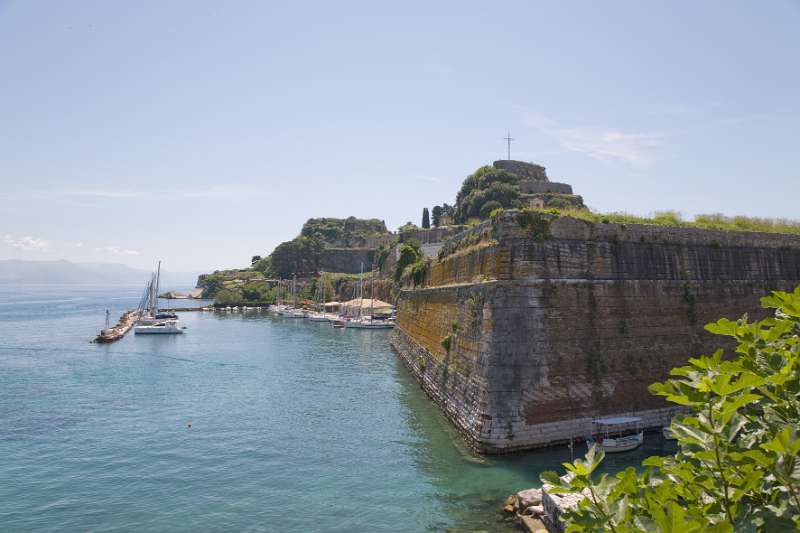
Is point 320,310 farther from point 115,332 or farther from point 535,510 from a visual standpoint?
point 535,510

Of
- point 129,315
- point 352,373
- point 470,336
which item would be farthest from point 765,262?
point 129,315

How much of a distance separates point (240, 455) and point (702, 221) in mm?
23112

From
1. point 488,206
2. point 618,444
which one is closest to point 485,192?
point 488,206

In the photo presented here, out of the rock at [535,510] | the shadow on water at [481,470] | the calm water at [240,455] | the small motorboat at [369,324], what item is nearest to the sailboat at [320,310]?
the small motorboat at [369,324]

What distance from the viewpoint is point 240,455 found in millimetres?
19203

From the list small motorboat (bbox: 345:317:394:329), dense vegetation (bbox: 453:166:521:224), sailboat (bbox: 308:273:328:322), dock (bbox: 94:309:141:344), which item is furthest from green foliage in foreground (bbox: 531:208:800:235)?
sailboat (bbox: 308:273:328:322)

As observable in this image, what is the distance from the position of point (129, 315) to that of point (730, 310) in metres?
83.3

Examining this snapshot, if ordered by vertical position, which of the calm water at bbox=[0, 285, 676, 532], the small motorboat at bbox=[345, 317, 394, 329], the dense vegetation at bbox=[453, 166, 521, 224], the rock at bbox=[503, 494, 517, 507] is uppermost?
the dense vegetation at bbox=[453, 166, 521, 224]

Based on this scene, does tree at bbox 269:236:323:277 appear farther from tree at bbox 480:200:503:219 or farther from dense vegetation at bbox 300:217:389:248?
tree at bbox 480:200:503:219

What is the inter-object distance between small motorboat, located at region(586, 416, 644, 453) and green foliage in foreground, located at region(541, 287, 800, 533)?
14639 mm

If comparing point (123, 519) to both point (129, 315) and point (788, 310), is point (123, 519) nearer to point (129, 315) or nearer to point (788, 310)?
point (788, 310)

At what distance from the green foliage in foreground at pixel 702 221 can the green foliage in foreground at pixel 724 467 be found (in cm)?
1582

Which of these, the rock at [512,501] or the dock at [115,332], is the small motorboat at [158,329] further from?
the rock at [512,501]

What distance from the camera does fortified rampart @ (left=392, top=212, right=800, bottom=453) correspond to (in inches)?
685
